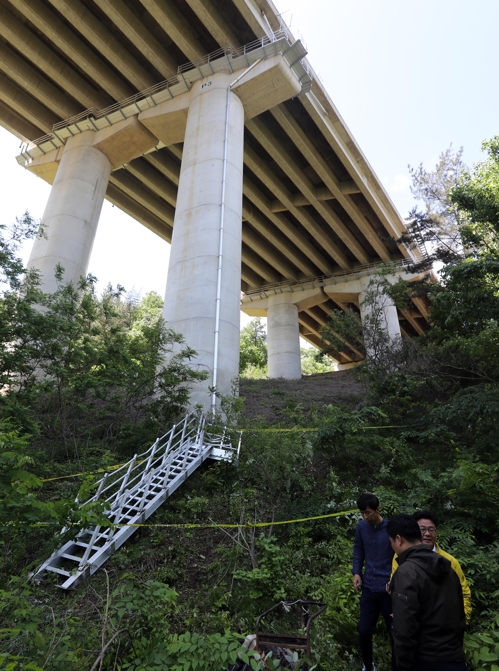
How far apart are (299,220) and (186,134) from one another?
1109 cm

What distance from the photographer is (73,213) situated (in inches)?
639

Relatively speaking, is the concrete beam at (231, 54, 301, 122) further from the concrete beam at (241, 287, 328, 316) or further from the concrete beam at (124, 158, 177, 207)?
the concrete beam at (241, 287, 328, 316)

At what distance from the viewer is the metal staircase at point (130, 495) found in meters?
4.44

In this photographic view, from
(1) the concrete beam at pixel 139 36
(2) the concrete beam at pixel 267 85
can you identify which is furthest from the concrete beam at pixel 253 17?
(1) the concrete beam at pixel 139 36

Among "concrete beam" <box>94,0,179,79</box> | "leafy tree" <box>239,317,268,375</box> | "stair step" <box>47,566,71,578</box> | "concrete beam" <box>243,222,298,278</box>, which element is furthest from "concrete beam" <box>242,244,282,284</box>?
"stair step" <box>47,566,71,578</box>

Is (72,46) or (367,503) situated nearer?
(367,503)

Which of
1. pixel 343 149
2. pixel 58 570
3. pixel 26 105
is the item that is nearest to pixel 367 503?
pixel 58 570

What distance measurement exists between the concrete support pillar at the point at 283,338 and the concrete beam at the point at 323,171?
709 cm

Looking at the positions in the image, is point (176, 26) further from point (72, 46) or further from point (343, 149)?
point (343, 149)

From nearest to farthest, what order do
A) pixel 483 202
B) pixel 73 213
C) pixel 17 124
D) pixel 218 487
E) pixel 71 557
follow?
pixel 71 557
pixel 218 487
pixel 483 202
pixel 73 213
pixel 17 124

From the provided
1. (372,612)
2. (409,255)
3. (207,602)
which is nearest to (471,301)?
(372,612)

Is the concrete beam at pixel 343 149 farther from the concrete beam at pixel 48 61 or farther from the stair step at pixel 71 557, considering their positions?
the stair step at pixel 71 557

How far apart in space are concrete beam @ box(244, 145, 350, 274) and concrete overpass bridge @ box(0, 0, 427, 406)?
12 cm

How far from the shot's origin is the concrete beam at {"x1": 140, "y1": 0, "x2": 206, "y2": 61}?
13.8 meters
